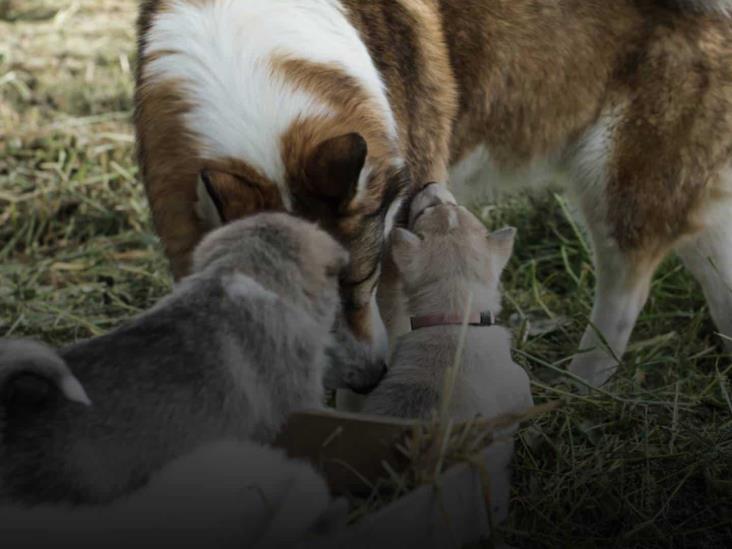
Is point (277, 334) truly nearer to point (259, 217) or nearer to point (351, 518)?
point (259, 217)

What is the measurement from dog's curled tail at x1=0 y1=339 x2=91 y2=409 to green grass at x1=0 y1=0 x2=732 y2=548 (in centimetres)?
127

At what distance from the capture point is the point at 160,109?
321 centimetres

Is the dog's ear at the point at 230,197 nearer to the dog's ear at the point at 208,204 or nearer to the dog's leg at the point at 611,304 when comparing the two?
the dog's ear at the point at 208,204

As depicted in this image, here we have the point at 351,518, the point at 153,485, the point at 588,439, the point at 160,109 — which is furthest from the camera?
the point at 588,439

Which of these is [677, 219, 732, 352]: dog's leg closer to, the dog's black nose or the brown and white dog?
the brown and white dog

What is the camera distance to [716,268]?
4.64 meters

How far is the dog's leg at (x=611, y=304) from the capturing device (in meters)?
4.43

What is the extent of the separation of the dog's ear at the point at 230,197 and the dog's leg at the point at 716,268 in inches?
89.5

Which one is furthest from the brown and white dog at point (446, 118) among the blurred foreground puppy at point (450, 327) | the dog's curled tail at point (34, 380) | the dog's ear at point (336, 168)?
the dog's curled tail at point (34, 380)

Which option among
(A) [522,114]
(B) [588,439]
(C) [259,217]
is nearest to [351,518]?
(C) [259,217]

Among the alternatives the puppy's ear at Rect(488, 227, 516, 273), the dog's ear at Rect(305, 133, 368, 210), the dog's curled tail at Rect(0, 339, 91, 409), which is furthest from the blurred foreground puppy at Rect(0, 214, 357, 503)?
the puppy's ear at Rect(488, 227, 516, 273)

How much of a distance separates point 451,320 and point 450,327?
27 mm

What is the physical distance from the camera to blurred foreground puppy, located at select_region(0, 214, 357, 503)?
246cm

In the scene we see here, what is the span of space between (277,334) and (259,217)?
1.08ft
